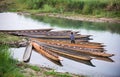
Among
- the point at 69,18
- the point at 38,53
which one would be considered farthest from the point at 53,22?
the point at 38,53

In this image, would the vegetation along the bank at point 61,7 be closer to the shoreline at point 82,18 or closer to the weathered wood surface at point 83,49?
the shoreline at point 82,18

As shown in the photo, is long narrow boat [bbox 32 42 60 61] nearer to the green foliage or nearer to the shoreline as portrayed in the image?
the green foliage

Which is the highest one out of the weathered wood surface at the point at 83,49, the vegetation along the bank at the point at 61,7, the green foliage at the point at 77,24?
the weathered wood surface at the point at 83,49

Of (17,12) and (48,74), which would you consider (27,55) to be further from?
(17,12)

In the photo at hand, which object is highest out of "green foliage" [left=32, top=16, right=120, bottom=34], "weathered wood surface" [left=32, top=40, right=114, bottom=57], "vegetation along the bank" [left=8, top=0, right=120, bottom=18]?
"weathered wood surface" [left=32, top=40, right=114, bottom=57]

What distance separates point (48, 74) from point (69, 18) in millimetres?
8910

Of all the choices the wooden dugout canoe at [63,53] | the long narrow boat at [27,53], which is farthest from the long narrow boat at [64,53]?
the long narrow boat at [27,53]

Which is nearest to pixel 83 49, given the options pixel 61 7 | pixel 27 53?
pixel 27 53

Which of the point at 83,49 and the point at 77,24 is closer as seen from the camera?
the point at 83,49

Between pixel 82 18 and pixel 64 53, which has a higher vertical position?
pixel 64 53

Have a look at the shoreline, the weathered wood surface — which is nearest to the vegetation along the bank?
the shoreline

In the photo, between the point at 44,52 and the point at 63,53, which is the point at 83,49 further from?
the point at 44,52

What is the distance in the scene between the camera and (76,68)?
4.99 m

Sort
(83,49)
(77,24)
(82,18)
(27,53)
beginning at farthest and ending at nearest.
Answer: (82,18)
(77,24)
(83,49)
(27,53)
